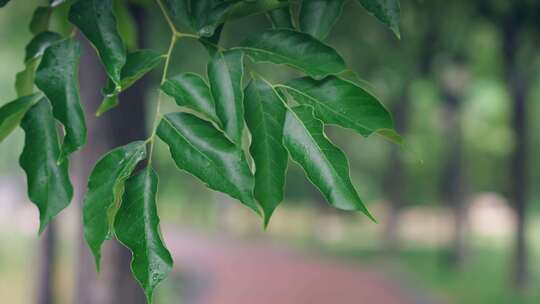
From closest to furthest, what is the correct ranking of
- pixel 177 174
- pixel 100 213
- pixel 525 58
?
pixel 100 213 < pixel 525 58 < pixel 177 174

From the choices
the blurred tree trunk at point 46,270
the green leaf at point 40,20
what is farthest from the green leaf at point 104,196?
the blurred tree trunk at point 46,270

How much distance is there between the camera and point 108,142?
5.09 meters

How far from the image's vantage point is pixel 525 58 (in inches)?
550

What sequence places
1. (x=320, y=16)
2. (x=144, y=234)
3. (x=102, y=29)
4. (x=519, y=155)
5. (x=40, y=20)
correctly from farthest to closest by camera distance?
(x=519, y=155) → (x=40, y=20) → (x=320, y=16) → (x=102, y=29) → (x=144, y=234)

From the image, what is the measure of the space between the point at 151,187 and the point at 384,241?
17.4 meters

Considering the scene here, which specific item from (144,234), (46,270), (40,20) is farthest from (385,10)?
(46,270)

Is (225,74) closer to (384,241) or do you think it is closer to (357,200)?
(357,200)

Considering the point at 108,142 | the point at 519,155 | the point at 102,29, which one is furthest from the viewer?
the point at 519,155

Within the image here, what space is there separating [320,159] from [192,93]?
10.1 inches

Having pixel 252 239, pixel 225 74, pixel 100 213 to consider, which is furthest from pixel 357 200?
pixel 252 239

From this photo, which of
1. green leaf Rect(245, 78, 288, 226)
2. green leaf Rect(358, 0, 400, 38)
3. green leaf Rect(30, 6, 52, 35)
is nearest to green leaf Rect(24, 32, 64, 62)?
green leaf Rect(30, 6, 52, 35)

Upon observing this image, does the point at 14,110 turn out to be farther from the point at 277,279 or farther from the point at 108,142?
the point at 277,279

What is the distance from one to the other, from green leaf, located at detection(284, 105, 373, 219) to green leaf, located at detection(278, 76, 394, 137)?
0.11 ft

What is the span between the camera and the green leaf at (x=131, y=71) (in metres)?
1.22
